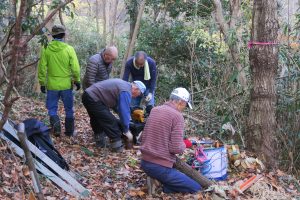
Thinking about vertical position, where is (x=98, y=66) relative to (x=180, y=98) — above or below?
above

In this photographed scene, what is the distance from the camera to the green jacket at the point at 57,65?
7223 mm

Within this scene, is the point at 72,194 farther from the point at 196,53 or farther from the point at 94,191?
the point at 196,53

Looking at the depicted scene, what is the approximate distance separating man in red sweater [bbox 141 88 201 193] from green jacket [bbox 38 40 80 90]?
89.4 inches

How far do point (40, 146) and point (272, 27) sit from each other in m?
3.70

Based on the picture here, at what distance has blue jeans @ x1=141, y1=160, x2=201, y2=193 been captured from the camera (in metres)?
5.59

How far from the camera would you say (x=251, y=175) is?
620 cm

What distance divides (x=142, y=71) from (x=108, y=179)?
9.15ft

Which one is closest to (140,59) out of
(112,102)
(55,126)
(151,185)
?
(112,102)

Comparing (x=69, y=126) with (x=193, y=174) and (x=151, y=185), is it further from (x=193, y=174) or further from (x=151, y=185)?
(x=193, y=174)

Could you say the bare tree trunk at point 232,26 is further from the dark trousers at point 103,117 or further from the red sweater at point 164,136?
the red sweater at point 164,136

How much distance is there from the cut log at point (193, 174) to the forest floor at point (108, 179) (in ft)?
0.51

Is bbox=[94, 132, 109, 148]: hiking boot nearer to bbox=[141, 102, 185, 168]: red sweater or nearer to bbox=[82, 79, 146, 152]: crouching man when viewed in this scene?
bbox=[82, 79, 146, 152]: crouching man

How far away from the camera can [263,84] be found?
6469mm

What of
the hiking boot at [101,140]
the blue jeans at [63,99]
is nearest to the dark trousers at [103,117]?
the hiking boot at [101,140]
